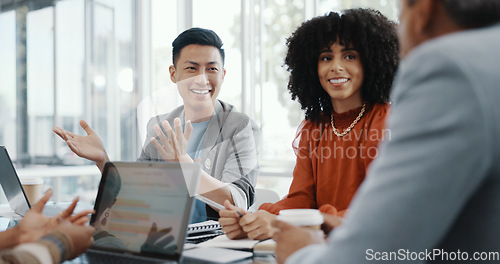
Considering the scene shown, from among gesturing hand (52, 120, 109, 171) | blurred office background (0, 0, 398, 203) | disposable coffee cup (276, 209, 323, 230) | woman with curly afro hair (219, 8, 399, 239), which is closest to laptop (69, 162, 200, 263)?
disposable coffee cup (276, 209, 323, 230)

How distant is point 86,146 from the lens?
1.79m

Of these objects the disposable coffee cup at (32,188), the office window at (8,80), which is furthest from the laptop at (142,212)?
the office window at (8,80)

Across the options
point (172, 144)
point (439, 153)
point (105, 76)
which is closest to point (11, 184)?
point (172, 144)

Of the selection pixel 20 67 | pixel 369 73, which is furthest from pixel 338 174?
pixel 20 67

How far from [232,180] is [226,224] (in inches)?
31.3

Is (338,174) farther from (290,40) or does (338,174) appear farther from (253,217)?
(290,40)

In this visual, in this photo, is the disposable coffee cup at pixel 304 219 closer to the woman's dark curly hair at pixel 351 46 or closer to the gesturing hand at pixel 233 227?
the gesturing hand at pixel 233 227

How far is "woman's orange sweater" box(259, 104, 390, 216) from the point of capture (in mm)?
1538

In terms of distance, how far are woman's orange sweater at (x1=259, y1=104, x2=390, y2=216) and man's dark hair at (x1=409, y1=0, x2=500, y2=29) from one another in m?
0.90

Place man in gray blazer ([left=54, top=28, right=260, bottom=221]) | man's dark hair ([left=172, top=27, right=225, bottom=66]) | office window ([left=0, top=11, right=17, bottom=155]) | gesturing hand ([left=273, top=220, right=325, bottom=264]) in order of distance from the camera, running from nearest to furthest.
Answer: gesturing hand ([left=273, top=220, right=325, bottom=264]) → man in gray blazer ([left=54, top=28, right=260, bottom=221]) → man's dark hair ([left=172, top=27, right=225, bottom=66]) → office window ([left=0, top=11, right=17, bottom=155])

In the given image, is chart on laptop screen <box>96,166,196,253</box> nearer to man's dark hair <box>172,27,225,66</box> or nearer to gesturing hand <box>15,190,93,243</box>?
gesturing hand <box>15,190,93,243</box>

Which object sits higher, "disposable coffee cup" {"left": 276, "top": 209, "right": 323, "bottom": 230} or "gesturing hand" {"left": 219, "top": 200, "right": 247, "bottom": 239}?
"disposable coffee cup" {"left": 276, "top": 209, "right": 323, "bottom": 230}

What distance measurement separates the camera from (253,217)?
1219mm

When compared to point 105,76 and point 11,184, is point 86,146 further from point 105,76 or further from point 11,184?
point 105,76
